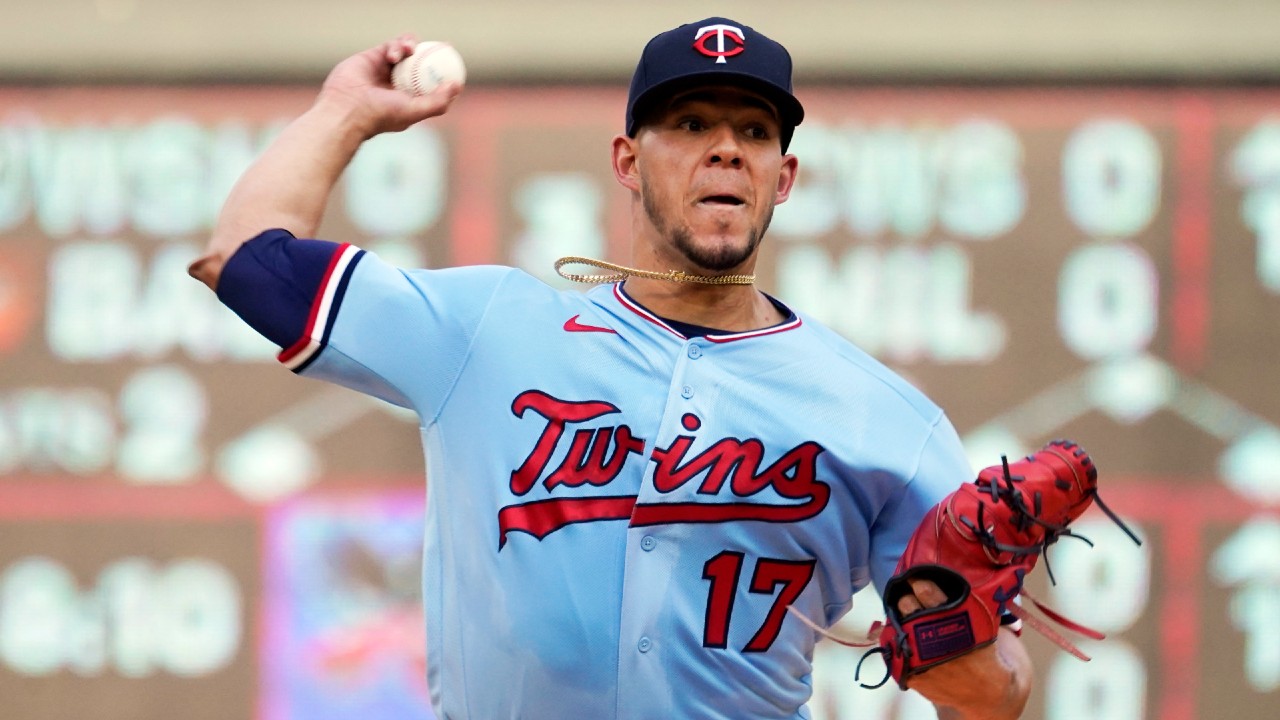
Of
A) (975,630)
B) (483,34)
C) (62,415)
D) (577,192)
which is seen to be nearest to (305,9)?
(483,34)

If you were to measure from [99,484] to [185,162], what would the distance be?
94 cm

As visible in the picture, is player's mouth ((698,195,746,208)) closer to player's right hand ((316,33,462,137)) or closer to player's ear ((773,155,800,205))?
player's ear ((773,155,800,205))

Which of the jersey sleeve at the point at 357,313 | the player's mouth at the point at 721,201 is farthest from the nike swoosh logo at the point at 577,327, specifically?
the player's mouth at the point at 721,201

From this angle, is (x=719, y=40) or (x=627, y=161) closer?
(x=719, y=40)

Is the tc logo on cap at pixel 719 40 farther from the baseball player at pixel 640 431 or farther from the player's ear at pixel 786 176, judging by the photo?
the player's ear at pixel 786 176

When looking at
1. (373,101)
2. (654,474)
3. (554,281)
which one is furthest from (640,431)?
(554,281)

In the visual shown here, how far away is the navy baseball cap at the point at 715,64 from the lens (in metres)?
2.15

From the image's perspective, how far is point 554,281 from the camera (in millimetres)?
4527

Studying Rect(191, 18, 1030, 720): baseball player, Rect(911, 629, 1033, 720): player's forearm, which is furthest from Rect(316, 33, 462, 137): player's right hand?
Rect(911, 629, 1033, 720): player's forearm

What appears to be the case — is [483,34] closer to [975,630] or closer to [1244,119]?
[1244,119]

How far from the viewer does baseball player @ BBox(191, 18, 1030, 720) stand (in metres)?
1.98

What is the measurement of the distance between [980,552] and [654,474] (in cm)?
41

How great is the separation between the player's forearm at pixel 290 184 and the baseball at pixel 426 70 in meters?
0.09

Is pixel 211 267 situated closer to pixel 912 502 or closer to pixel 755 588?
pixel 755 588
